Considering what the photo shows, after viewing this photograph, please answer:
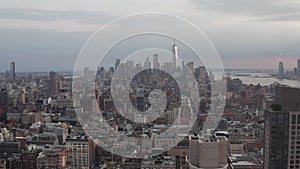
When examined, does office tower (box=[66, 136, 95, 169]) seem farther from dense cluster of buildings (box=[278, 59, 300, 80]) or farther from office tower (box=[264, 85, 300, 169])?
dense cluster of buildings (box=[278, 59, 300, 80])

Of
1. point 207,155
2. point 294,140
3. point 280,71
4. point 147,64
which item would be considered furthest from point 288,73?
point 207,155

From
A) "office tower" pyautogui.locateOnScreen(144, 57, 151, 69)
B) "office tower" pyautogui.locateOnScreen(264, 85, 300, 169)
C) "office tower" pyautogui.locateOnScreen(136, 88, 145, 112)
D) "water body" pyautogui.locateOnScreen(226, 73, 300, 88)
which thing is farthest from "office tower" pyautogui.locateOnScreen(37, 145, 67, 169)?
"office tower" pyautogui.locateOnScreen(144, 57, 151, 69)

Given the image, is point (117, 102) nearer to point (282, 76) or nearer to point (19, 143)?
point (282, 76)

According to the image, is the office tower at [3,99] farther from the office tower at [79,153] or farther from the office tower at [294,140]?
the office tower at [294,140]

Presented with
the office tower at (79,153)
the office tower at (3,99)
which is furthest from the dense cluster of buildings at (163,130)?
the office tower at (3,99)

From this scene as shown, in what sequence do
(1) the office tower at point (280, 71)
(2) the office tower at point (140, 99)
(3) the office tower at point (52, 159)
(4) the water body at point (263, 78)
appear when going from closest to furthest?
1. (2) the office tower at point (140, 99)
2. (4) the water body at point (263, 78)
3. (1) the office tower at point (280, 71)
4. (3) the office tower at point (52, 159)

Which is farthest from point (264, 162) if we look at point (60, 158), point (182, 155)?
point (60, 158)
